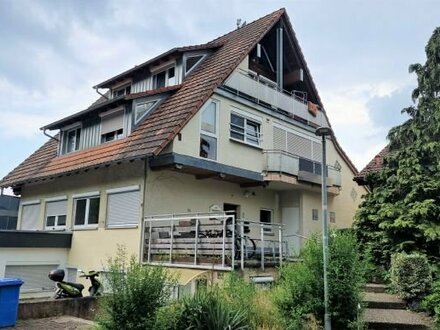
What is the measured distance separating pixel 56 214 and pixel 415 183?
1442cm

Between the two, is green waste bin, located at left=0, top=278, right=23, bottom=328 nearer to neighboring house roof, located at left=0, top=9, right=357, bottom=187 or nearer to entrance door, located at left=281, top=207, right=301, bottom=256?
neighboring house roof, located at left=0, top=9, right=357, bottom=187

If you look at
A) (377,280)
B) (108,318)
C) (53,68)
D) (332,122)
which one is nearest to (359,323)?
(108,318)

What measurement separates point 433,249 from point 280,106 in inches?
346

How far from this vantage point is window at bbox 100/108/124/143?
17.0 meters

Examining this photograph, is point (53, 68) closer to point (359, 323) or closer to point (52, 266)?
point (52, 266)

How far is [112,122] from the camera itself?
17375 millimetres

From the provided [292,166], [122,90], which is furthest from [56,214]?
[292,166]

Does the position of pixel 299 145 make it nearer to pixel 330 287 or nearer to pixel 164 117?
pixel 164 117

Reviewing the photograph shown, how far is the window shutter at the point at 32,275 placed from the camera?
16.4 m

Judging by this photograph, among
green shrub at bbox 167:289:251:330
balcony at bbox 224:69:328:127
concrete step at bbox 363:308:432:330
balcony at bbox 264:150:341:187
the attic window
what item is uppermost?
the attic window

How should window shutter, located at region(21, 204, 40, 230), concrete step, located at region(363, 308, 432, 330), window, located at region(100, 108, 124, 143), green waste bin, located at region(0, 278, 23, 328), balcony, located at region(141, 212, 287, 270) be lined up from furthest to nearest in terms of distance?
window shutter, located at region(21, 204, 40, 230)
window, located at region(100, 108, 124, 143)
balcony, located at region(141, 212, 287, 270)
green waste bin, located at region(0, 278, 23, 328)
concrete step, located at region(363, 308, 432, 330)

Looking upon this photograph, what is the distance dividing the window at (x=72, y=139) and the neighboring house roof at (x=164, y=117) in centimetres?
44

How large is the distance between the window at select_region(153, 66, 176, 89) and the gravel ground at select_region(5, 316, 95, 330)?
10.6 metres

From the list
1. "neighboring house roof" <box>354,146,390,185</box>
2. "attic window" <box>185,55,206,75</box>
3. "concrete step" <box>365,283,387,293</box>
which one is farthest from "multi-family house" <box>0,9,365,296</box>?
"concrete step" <box>365,283,387,293</box>
